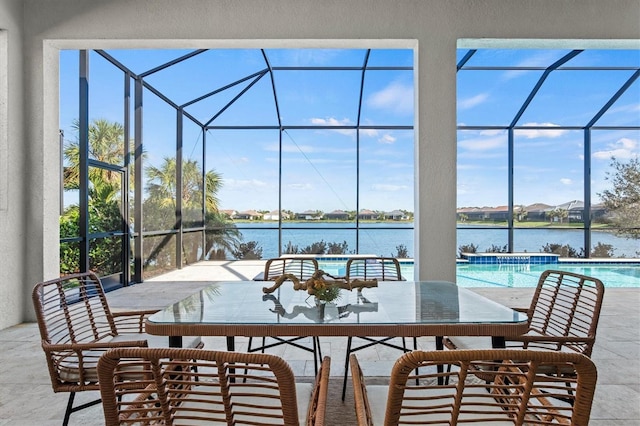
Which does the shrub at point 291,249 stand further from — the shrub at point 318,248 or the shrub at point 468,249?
the shrub at point 468,249

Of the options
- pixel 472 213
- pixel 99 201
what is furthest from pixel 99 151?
pixel 472 213

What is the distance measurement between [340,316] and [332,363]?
1458 millimetres

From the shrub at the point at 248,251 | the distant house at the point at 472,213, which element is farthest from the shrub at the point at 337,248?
the distant house at the point at 472,213

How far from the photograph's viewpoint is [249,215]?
12195 mm

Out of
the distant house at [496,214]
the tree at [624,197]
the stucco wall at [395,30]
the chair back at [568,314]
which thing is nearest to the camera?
the chair back at [568,314]

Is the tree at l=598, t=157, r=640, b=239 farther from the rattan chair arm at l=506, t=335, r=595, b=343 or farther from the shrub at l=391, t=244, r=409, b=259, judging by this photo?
the rattan chair arm at l=506, t=335, r=595, b=343

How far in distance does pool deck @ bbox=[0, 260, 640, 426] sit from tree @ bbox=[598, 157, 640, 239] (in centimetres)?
549

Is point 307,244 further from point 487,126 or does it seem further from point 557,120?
point 557,120

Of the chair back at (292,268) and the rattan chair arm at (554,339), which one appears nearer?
the rattan chair arm at (554,339)

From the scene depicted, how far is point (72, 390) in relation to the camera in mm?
1849

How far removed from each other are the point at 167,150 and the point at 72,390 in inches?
271

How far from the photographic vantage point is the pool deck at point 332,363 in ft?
7.90

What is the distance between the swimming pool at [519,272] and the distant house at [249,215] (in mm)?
3295

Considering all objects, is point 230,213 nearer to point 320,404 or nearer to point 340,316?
point 340,316
